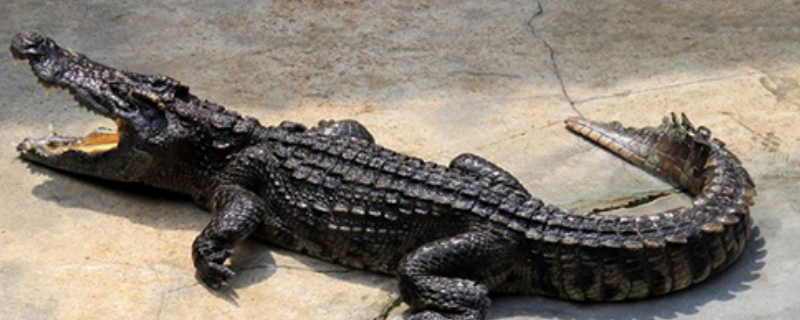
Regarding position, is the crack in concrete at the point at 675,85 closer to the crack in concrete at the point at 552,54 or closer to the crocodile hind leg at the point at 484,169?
the crack in concrete at the point at 552,54

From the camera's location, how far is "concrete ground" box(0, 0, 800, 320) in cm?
509

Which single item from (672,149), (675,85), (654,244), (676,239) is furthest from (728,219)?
(675,85)

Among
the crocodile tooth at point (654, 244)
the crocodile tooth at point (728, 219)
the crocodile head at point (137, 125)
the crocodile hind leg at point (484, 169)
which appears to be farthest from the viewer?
the crocodile head at point (137, 125)

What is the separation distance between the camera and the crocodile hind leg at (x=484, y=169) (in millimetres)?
5555

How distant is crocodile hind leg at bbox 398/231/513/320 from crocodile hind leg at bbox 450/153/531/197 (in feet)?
1.71

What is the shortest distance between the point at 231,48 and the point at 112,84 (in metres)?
1.46

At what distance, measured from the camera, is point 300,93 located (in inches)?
268

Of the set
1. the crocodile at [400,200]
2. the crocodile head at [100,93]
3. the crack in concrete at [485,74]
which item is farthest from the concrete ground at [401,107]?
the crocodile head at [100,93]

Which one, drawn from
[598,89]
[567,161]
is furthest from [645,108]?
[567,161]

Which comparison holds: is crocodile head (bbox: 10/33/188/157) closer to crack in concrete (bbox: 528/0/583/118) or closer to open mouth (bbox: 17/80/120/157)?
open mouth (bbox: 17/80/120/157)

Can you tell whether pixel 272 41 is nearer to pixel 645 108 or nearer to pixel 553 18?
pixel 553 18

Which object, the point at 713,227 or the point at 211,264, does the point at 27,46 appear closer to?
the point at 211,264

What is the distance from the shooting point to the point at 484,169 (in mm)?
5664

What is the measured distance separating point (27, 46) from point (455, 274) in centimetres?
258
